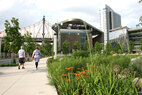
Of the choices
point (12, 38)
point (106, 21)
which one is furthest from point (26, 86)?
point (106, 21)

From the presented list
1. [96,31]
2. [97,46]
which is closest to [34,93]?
[97,46]

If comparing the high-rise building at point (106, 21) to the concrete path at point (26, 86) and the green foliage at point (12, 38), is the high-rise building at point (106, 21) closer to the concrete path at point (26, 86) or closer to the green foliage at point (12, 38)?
the green foliage at point (12, 38)

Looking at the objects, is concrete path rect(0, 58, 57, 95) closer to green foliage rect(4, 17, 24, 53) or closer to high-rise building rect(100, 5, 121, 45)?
green foliage rect(4, 17, 24, 53)

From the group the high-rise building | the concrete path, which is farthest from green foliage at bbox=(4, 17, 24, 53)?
the high-rise building

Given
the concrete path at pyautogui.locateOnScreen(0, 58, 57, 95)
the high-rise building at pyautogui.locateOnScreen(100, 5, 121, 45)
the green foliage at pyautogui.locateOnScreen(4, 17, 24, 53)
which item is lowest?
the concrete path at pyautogui.locateOnScreen(0, 58, 57, 95)

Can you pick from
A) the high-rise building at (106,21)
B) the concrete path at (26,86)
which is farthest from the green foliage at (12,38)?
the high-rise building at (106,21)

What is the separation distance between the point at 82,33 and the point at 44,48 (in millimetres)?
30319

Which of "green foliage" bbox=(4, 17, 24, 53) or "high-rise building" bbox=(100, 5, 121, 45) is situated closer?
"green foliage" bbox=(4, 17, 24, 53)

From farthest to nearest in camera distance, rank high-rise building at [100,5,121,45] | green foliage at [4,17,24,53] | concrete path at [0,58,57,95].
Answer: high-rise building at [100,5,121,45] < green foliage at [4,17,24,53] < concrete path at [0,58,57,95]

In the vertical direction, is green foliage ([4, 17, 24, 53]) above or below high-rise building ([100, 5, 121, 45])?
below

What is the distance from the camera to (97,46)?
64.2m

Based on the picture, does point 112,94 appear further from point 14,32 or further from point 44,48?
point 44,48

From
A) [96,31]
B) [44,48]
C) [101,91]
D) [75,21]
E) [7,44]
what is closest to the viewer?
[101,91]

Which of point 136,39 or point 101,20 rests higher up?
point 101,20
